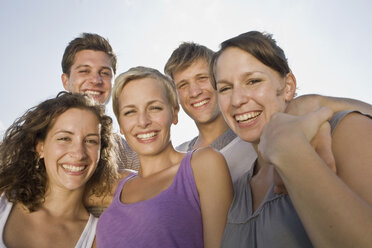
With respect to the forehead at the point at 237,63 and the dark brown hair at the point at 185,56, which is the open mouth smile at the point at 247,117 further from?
the dark brown hair at the point at 185,56

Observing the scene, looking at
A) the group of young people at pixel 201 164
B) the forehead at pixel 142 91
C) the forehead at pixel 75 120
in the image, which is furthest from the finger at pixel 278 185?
the forehead at pixel 75 120

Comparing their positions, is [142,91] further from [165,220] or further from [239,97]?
[165,220]

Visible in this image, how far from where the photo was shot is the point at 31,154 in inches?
137

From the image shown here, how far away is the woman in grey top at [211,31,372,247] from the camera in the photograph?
1100mm

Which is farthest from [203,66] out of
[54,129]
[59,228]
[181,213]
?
[59,228]

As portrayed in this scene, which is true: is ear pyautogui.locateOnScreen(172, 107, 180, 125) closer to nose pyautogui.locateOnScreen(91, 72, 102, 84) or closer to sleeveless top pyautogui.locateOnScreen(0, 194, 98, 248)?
sleeveless top pyautogui.locateOnScreen(0, 194, 98, 248)

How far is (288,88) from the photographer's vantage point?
234cm

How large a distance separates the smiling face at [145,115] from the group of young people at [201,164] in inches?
0.5

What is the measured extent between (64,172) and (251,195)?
2.24 meters

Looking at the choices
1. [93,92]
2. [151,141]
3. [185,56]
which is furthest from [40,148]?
[185,56]

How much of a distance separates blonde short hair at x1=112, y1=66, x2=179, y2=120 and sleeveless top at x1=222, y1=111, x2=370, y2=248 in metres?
1.49

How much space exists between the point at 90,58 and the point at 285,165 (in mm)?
4622

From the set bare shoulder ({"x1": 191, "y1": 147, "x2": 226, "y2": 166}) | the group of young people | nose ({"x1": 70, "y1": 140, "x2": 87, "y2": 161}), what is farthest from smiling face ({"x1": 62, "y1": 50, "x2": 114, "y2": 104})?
bare shoulder ({"x1": 191, "y1": 147, "x2": 226, "y2": 166})

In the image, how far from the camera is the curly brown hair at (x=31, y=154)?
3316 millimetres
